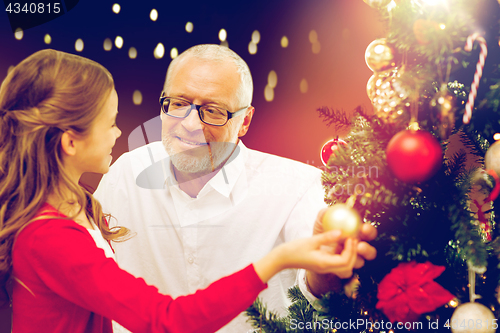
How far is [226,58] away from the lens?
57.1 inches

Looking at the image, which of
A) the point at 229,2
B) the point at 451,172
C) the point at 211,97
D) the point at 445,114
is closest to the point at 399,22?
the point at 445,114

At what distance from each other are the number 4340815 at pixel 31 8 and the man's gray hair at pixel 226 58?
67 cm

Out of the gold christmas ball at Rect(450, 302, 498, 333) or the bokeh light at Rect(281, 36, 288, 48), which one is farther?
the bokeh light at Rect(281, 36, 288, 48)

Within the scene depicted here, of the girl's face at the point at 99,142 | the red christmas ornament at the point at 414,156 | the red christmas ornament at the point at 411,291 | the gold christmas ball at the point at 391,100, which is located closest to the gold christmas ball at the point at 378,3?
the gold christmas ball at the point at 391,100

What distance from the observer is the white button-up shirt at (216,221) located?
4.76 feet

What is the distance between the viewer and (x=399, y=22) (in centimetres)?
70

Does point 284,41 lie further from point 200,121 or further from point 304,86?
point 200,121

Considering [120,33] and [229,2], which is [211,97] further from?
[120,33]

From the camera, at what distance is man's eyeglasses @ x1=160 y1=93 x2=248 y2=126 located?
1393 millimetres

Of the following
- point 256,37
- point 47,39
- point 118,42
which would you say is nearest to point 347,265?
point 256,37

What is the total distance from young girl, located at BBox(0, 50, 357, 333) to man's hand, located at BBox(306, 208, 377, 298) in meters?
0.03

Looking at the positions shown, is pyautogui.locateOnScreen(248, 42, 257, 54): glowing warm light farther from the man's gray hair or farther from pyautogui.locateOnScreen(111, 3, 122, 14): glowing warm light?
pyautogui.locateOnScreen(111, 3, 122, 14): glowing warm light

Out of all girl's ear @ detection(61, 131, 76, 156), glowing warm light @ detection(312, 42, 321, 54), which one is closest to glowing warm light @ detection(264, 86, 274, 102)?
glowing warm light @ detection(312, 42, 321, 54)

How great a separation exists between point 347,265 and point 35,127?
2.40ft
